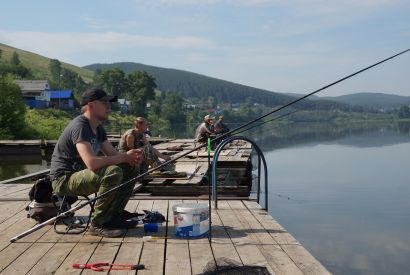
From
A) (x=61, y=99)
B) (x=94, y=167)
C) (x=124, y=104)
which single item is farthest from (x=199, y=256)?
(x=124, y=104)

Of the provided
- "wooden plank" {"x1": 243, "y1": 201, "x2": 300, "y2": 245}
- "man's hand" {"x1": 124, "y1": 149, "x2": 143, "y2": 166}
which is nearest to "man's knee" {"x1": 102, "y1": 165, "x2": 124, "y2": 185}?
"man's hand" {"x1": 124, "y1": 149, "x2": 143, "y2": 166}

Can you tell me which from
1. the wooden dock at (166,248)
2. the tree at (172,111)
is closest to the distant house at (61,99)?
the tree at (172,111)

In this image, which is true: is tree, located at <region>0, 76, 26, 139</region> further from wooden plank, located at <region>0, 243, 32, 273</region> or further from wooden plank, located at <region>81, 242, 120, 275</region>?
wooden plank, located at <region>81, 242, 120, 275</region>

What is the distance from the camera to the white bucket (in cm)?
513

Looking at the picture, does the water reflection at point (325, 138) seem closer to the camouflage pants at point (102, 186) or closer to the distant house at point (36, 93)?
the camouflage pants at point (102, 186)

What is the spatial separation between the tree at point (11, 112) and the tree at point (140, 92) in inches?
2590

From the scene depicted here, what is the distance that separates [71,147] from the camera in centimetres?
524

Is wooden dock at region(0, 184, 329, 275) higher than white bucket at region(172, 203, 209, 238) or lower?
lower

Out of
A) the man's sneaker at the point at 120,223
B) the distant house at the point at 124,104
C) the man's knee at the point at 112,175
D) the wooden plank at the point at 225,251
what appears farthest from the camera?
the distant house at the point at 124,104

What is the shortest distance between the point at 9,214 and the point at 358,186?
67.4 ft

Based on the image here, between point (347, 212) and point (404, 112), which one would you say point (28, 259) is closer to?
point (347, 212)

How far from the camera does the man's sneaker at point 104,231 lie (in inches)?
203

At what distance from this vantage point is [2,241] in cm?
511

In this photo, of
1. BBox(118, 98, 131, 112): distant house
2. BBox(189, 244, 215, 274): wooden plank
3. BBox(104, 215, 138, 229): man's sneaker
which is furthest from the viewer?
BBox(118, 98, 131, 112): distant house
